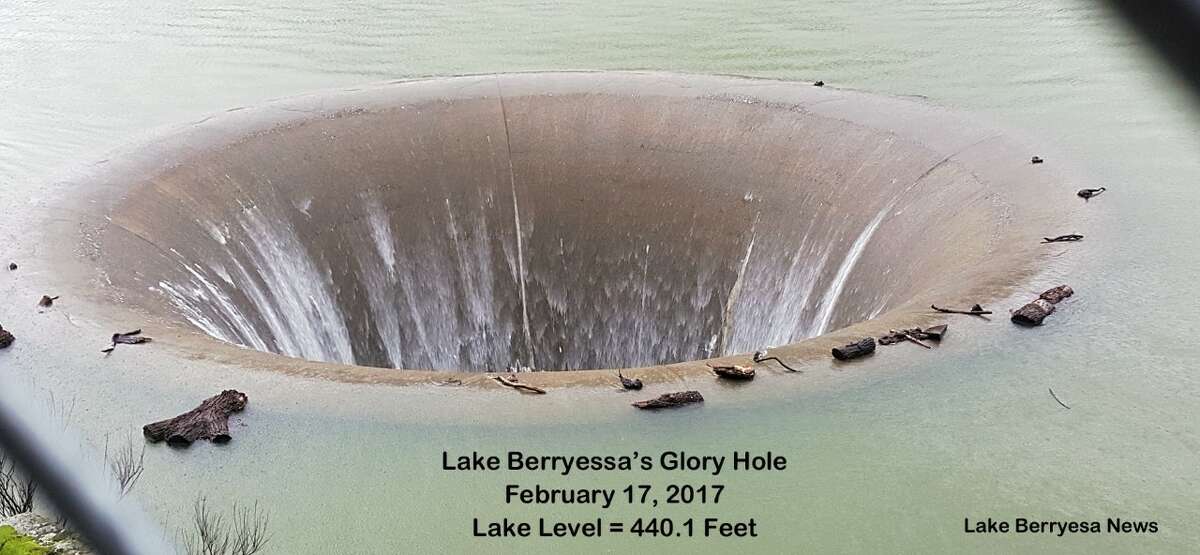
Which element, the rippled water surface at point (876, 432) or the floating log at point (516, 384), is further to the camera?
the floating log at point (516, 384)

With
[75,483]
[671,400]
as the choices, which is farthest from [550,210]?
[75,483]

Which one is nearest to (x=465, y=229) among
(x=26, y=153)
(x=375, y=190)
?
(x=375, y=190)

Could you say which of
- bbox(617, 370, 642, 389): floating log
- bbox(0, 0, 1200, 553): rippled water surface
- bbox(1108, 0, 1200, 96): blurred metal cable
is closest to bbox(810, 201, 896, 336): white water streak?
bbox(0, 0, 1200, 553): rippled water surface

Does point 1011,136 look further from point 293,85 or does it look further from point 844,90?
point 293,85

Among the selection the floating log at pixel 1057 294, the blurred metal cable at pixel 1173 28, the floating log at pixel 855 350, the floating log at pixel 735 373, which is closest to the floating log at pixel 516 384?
the floating log at pixel 735 373

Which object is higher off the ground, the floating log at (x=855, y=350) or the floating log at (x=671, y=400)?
the floating log at (x=855, y=350)

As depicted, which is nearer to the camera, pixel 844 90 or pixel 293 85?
pixel 844 90

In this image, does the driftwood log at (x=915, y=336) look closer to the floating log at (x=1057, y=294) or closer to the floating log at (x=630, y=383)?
the floating log at (x=1057, y=294)
